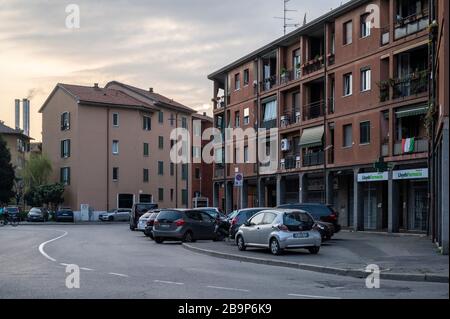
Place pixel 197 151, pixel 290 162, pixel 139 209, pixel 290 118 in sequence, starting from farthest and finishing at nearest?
pixel 197 151 → pixel 290 118 → pixel 290 162 → pixel 139 209

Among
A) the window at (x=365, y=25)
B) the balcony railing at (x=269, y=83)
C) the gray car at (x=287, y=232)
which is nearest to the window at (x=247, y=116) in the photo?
the balcony railing at (x=269, y=83)

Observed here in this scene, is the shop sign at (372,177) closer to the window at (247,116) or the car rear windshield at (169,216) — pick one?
the car rear windshield at (169,216)

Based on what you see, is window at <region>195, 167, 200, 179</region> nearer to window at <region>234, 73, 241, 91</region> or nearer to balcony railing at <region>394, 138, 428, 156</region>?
window at <region>234, 73, 241, 91</region>

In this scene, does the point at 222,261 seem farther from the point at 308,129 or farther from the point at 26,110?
the point at 26,110

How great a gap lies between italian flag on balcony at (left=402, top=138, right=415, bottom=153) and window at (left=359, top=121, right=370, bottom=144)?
358 cm

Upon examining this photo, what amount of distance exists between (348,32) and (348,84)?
3155 mm

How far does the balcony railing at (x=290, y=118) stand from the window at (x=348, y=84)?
6.32 m

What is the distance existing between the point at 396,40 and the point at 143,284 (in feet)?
87.4

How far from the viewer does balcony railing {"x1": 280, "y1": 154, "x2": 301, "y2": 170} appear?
4869 centimetres

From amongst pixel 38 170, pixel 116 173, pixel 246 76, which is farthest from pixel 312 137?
pixel 38 170

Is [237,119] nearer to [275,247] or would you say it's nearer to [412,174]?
[412,174]

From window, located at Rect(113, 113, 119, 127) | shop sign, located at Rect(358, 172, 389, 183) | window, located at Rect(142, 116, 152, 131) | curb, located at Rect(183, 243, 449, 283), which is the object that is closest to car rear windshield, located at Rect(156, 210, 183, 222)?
curb, located at Rect(183, 243, 449, 283)

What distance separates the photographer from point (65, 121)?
78000 millimetres
